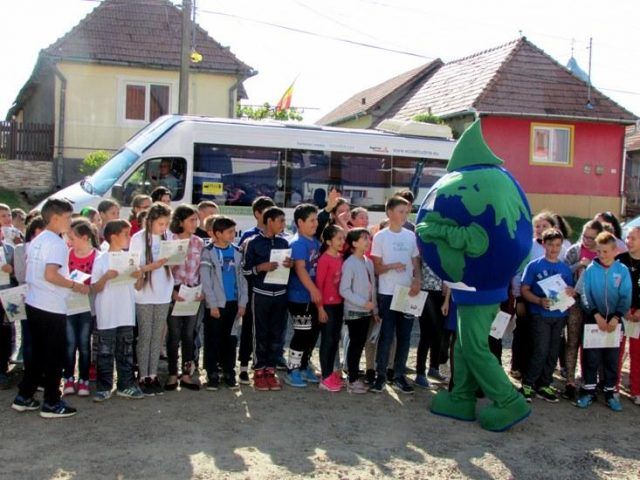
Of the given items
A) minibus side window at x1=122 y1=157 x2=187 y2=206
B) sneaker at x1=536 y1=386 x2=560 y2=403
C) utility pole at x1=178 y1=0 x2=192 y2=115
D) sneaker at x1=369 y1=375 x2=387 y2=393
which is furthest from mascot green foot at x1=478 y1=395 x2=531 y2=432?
utility pole at x1=178 y1=0 x2=192 y2=115

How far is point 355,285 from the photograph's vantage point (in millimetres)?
6934

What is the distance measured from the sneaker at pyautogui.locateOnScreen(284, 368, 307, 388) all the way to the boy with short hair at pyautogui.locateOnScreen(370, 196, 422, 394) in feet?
2.24

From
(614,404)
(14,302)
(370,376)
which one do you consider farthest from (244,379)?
(614,404)

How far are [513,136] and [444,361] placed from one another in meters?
17.1

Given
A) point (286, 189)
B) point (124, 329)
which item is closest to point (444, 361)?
point (124, 329)

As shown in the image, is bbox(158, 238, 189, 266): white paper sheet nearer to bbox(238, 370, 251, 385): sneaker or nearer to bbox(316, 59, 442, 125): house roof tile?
bbox(238, 370, 251, 385): sneaker

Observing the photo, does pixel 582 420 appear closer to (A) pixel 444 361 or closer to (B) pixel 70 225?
(A) pixel 444 361

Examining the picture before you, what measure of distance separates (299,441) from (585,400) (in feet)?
9.42

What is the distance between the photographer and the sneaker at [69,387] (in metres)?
6.55

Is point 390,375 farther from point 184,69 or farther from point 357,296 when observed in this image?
point 184,69

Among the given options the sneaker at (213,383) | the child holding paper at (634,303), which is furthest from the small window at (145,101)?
the child holding paper at (634,303)

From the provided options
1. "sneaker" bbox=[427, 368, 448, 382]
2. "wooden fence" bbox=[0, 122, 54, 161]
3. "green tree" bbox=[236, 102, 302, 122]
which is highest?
"green tree" bbox=[236, 102, 302, 122]

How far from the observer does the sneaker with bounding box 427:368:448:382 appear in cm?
769

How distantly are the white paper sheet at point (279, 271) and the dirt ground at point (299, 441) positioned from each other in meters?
1.02
